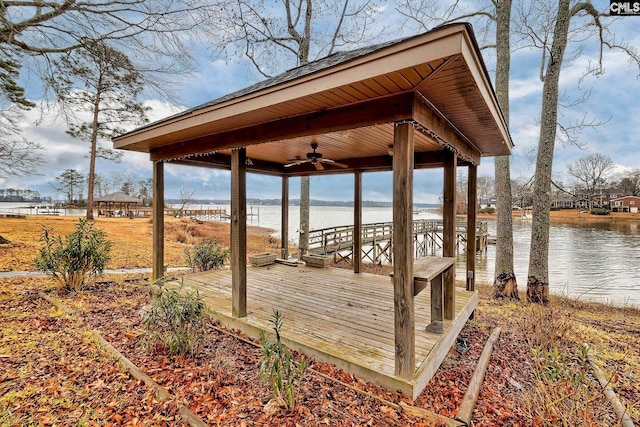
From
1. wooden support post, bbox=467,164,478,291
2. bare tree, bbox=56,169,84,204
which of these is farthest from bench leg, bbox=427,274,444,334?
bare tree, bbox=56,169,84,204

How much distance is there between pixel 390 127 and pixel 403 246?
1717 mm

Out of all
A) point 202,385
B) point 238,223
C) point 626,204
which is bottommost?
point 202,385

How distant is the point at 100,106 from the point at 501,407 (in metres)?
20.6

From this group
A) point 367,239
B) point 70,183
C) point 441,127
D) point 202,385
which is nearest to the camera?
point 202,385

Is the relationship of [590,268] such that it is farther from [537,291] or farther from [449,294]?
[449,294]

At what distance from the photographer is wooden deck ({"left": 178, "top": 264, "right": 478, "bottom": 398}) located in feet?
8.93

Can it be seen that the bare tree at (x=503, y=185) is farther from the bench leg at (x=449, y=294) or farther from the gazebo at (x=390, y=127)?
the bench leg at (x=449, y=294)

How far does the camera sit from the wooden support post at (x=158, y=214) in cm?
504

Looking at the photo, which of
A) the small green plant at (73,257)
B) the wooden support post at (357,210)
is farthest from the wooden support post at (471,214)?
the small green plant at (73,257)

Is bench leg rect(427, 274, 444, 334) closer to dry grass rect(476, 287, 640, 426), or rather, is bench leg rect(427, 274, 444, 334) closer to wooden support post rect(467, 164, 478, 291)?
dry grass rect(476, 287, 640, 426)

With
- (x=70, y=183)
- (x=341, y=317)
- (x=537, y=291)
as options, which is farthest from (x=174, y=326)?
(x=70, y=183)

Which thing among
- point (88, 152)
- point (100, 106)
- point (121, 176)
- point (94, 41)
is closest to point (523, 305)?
point (94, 41)

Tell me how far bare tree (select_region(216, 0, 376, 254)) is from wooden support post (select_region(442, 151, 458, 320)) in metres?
5.31

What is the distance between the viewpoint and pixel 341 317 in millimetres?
3785
